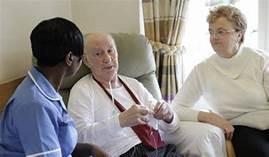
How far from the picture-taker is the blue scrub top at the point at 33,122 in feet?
4.03

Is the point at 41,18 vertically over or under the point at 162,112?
over

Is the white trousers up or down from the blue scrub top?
down

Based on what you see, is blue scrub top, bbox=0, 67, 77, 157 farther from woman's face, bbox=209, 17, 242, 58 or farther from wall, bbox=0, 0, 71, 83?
woman's face, bbox=209, 17, 242, 58

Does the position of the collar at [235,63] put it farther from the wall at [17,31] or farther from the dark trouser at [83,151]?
the wall at [17,31]

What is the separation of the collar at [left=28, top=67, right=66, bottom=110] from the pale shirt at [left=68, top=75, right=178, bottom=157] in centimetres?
49

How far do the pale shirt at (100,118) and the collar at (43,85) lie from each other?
1.62 ft

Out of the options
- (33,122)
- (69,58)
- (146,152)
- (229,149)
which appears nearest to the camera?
(33,122)

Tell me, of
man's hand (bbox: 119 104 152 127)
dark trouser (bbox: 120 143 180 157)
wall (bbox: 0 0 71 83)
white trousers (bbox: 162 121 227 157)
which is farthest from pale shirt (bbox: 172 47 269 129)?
wall (bbox: 0 0 71 83)

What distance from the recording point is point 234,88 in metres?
2.17

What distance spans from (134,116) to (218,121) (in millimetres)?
564

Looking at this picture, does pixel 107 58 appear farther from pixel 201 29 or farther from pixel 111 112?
pixel 201 29

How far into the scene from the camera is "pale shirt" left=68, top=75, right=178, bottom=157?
1.82 meters

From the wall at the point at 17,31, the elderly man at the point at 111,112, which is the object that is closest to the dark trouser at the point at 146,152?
the elderly man at the point at 111,112

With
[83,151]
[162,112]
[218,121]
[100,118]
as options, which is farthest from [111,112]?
[218,121]
